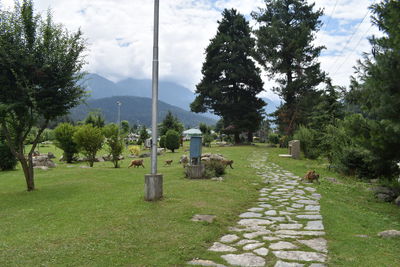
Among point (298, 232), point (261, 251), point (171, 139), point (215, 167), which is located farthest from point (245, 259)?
point (171, 139)

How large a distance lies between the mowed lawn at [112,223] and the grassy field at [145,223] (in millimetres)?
13

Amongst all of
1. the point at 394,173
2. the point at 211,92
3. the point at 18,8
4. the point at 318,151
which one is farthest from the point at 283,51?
the point at 18,8

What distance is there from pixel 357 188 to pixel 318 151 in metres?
8.96

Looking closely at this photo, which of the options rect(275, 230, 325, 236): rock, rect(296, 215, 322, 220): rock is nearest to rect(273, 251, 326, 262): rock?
rect(275, 230, 325, 236): rock

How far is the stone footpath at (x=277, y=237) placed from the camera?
3.82m

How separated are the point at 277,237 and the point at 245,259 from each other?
1055mm

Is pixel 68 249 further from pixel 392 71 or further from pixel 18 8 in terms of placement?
pixel 18 8

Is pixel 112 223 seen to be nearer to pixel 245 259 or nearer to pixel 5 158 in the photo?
pixel 245 259

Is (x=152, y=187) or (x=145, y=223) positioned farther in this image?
(x=152, y=187)

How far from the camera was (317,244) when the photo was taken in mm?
4398

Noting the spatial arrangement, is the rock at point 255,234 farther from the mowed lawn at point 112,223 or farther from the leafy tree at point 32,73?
the leafy tree at point 32,73

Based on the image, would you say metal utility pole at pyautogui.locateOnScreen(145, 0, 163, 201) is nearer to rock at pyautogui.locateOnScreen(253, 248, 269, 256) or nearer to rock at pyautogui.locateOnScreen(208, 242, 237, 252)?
rock at pyautogui.locateOnScreen(208, 242, 237, 252)

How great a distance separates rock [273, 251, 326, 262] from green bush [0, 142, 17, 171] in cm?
1539

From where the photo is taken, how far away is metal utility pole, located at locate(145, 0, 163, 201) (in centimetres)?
698
